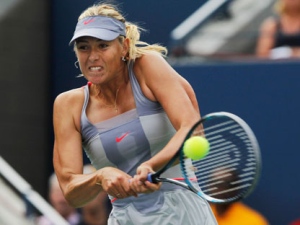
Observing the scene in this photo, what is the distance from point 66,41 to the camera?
31.6 feet

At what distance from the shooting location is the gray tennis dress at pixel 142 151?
514 centimetres

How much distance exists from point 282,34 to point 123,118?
2514mm

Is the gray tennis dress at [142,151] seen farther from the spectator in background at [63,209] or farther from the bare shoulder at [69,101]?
the spectator in background at [63,209]

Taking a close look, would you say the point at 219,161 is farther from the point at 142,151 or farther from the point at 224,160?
the point at 142,151

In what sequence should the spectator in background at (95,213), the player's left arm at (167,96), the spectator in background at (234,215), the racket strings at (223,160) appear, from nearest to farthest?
the player's left arm at (167,96) → the racket strings at (223,160) → the spectator in background at (234,215) → the spectator in background at (95,213)

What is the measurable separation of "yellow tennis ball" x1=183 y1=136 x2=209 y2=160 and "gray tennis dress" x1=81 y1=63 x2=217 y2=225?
403 millimetres

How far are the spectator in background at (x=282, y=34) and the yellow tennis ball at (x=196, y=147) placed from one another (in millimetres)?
2756

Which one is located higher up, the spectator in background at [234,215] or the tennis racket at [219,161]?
the tennis racket at [219,161]

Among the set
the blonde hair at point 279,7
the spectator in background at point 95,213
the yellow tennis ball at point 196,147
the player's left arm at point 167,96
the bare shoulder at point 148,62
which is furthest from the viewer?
the spectator in background at point 95,213

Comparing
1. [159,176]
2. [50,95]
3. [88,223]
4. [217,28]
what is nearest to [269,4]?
[217,28]

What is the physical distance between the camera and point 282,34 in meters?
7.41

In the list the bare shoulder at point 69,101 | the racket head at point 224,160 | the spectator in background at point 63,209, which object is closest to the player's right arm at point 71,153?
the bare shoulder at point 69,101

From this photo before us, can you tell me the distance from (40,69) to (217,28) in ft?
7.27

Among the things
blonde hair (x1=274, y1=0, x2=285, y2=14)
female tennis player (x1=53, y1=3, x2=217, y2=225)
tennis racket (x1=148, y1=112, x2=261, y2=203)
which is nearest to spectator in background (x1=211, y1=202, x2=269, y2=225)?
tennis racket (x1=148, y1=112, x2=261, y2=203)
